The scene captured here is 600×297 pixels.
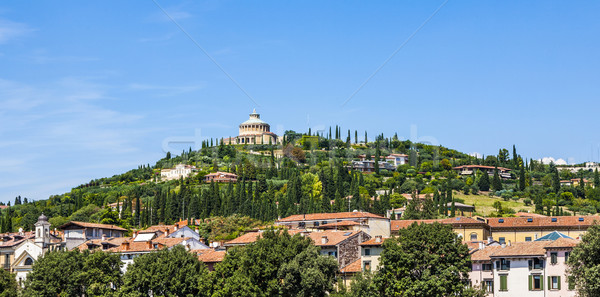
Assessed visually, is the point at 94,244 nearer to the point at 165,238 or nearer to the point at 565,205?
the point at 165,238

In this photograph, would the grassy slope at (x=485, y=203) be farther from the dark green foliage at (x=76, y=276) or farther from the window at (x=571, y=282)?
the window at (x=571, y=282)

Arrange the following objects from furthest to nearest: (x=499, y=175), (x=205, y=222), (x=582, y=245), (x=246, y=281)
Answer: (x=499, y=175), (x=205, y=222), (x=246, y=281), (x=582, y=245)

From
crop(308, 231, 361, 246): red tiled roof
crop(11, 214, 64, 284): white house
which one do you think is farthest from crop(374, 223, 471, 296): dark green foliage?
crop(11, 214, 64, 284): white house

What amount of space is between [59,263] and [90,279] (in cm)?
423

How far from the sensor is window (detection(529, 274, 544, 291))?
200 feet

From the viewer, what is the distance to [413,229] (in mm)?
63125

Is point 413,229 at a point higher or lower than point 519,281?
higher

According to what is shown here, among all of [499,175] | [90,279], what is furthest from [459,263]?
[499,175]

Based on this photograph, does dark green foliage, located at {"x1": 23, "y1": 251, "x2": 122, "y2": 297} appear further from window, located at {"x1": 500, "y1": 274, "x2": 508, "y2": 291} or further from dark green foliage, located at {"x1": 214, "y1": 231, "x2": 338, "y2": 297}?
window, located at {"x1": 500, "y1": 274, "x2": 508, "y2": 291}

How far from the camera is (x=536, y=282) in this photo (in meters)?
61.3

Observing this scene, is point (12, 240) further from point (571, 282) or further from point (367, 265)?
point (571, 282)

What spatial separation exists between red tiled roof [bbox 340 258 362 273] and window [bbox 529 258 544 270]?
14489 millimetres

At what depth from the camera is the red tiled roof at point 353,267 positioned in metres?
70.8

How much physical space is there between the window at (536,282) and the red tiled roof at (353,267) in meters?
14.5
